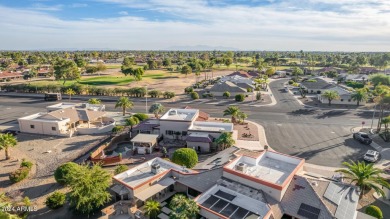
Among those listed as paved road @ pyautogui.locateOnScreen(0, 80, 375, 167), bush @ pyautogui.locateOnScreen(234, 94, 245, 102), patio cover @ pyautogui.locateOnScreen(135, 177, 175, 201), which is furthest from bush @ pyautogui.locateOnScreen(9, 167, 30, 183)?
bush @ pyautogui.locateOnScreen(234, 94, 245, 102)

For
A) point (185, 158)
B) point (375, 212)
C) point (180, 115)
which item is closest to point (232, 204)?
point (185, 158)

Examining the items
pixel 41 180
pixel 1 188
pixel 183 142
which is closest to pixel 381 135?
pixel 183 142

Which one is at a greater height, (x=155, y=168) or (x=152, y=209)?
(x=155, y=168)

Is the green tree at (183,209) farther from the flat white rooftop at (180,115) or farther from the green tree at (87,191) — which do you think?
the flat white rooftop at (180,115)

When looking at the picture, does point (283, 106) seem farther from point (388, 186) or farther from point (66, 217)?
point (66, 217)

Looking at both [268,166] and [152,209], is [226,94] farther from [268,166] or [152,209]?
[152,209]

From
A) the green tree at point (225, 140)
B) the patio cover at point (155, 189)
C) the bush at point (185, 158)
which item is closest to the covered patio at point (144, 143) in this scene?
the bush at point (185, 158)
